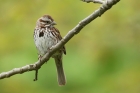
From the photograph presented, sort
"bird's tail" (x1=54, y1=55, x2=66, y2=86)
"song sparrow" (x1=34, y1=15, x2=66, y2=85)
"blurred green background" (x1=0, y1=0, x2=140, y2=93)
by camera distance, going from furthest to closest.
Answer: "blurred green background" (x1=0, y1=0, x2=140, y2=93), "bird's tail" (x1=54, y1=55, x2=66, y2=86), "song sparrow" (x1=34, y1=15, x2=66, y2=85)

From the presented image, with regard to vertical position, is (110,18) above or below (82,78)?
above

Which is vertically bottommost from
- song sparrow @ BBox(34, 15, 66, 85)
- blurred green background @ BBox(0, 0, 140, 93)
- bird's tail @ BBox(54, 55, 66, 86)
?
bird's tail @ BBox(54, 55, 66, 86)

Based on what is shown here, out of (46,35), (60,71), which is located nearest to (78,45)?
(60,71)

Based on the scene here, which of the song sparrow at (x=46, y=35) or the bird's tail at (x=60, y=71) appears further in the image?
the bird's tail at (x=60, y=71)

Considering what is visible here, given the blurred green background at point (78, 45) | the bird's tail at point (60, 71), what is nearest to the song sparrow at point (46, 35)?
the bird's tail at point (60, 71)

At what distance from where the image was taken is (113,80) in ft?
25.9

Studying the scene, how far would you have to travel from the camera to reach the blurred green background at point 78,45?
26.8ft

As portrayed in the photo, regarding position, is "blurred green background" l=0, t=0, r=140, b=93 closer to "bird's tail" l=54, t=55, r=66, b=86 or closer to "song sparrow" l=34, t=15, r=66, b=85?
"bird's tail" l=54, t=55, r=66, b=86

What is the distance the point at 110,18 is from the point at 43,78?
4.88 ft

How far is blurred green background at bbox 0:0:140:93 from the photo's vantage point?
26.8 feet

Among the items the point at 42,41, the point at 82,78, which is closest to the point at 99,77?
the point at 82,78

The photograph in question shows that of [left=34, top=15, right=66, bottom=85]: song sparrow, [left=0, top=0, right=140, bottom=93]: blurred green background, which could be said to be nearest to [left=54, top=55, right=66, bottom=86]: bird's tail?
[left=34, top=15, right=66, bottom=85]: song sparrow

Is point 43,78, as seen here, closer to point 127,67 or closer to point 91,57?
point 91,57

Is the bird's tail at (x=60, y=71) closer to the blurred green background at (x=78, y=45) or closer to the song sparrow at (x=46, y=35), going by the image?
the song sparrow at (x=46, y=35)
